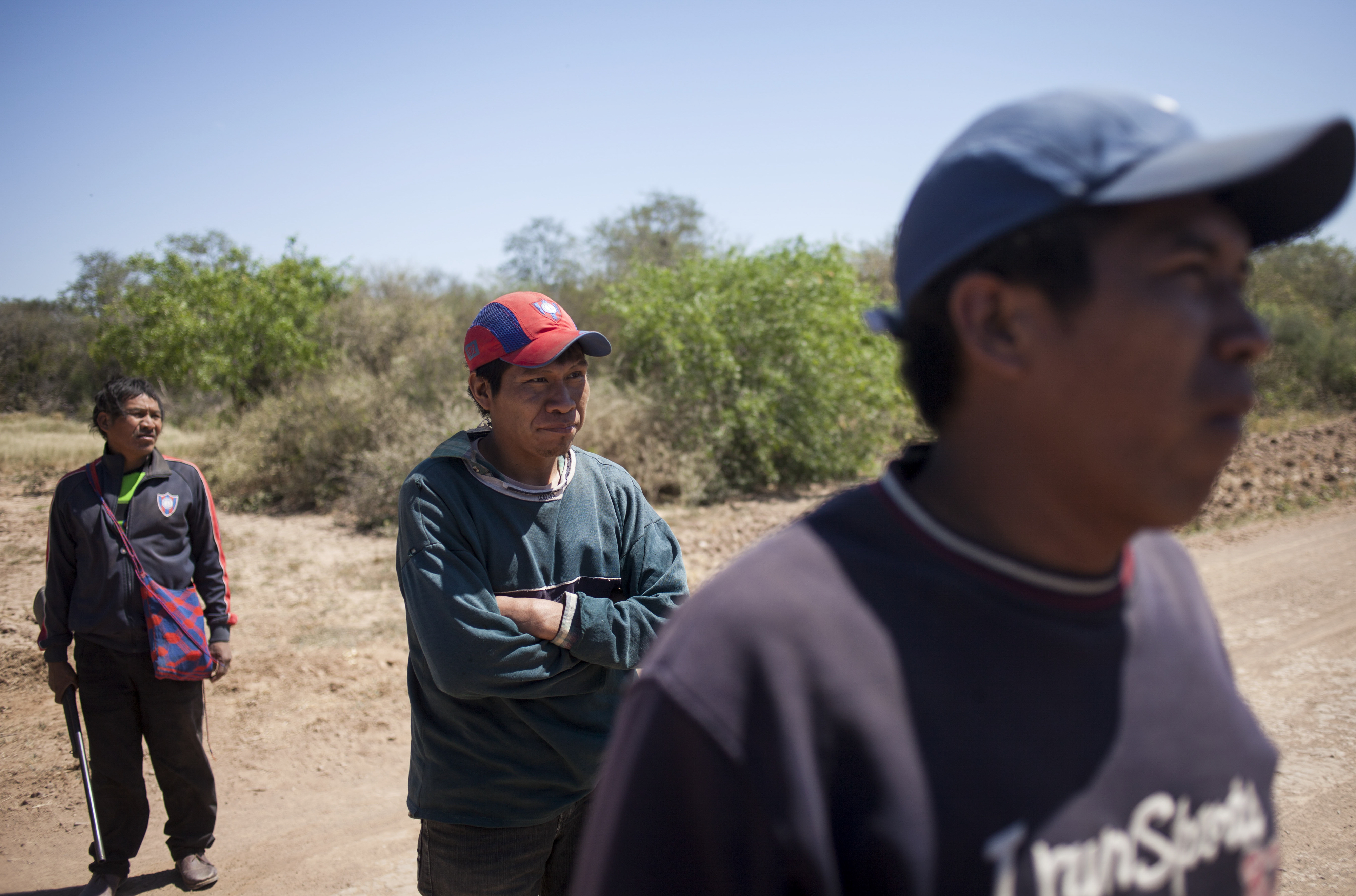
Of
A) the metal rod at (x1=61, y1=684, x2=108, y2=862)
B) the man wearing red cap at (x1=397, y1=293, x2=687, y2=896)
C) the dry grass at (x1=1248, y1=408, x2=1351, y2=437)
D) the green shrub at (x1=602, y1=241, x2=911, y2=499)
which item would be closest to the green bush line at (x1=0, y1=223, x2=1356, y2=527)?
the green shrub at (x1=602, y1=241, x2=911, y2=499)

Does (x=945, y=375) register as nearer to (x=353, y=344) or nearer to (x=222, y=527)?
(x=222, y=527)

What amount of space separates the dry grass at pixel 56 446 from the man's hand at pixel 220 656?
25.7ft

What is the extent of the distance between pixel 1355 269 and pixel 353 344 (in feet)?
110

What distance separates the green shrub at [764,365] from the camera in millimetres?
11922

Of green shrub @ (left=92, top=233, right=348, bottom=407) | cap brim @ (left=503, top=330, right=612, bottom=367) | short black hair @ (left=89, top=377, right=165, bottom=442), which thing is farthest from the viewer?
green shrub @ (left=92, top=233, right=348, bottom=407)

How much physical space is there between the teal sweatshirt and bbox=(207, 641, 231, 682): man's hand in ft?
7.29

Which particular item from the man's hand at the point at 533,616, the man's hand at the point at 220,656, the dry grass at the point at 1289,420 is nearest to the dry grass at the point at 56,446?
the man's hand at the point at 220,656

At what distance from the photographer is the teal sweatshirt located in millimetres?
2141

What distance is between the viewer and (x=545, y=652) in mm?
2213

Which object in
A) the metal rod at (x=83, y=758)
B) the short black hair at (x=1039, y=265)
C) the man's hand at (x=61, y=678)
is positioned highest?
the short black hair at (x=1039, y=265)

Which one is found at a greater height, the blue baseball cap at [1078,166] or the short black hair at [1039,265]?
the blue baseball cap at [1078,166]

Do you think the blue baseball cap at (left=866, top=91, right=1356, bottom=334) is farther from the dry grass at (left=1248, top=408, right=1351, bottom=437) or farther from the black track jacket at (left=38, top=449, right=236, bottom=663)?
the dry grass at (left=1248, top=408, right=1351, bottom=437)

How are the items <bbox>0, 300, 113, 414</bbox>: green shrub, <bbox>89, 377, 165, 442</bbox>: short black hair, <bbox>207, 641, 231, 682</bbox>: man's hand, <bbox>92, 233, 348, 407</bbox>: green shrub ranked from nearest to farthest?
<bbox>89, 377, 165, 442</bbox>: short black hair
<bbox>207, 641, 231, 682</bbox>: man's hand
<bbox>92, 233, 348, 407</bbox>: green shrub
<bbox>0, 300, 113, 414</bbox>: green shrub

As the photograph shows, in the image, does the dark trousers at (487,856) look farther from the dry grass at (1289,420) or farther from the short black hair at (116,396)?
the dry grass at (1289,420)
